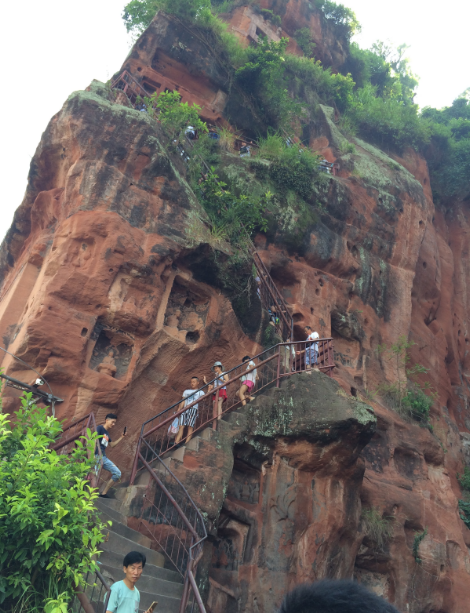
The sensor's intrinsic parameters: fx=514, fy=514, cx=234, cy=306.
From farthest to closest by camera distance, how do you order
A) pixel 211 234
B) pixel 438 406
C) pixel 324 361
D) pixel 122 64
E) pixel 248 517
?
pixel 122 64 → pixel 438 406 → pixel 211 234 → pixel 324 361 → pixel 248 517

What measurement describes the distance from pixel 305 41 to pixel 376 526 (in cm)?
2442

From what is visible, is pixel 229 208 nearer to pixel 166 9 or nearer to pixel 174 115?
pixel 174 115

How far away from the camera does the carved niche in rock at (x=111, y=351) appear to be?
36.5 feet

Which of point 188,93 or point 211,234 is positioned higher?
point 188,93

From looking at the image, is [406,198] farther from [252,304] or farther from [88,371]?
[88,371]

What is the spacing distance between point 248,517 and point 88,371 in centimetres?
438

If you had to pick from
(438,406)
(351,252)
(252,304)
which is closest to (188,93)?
(351,252)

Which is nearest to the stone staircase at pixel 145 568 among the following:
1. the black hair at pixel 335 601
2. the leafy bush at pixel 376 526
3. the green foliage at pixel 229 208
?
the black hair at pixel 335 601

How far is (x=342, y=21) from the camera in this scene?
29.5m

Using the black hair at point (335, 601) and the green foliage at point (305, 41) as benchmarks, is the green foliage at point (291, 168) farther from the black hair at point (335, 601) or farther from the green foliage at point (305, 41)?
the black hair at point (335, 601)

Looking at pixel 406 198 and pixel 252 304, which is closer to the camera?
pixel 252 304

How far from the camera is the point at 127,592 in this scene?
5.41 metres

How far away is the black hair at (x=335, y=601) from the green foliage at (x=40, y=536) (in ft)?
11.4

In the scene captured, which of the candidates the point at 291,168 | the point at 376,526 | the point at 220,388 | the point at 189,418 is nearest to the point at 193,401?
the point at 189,418
